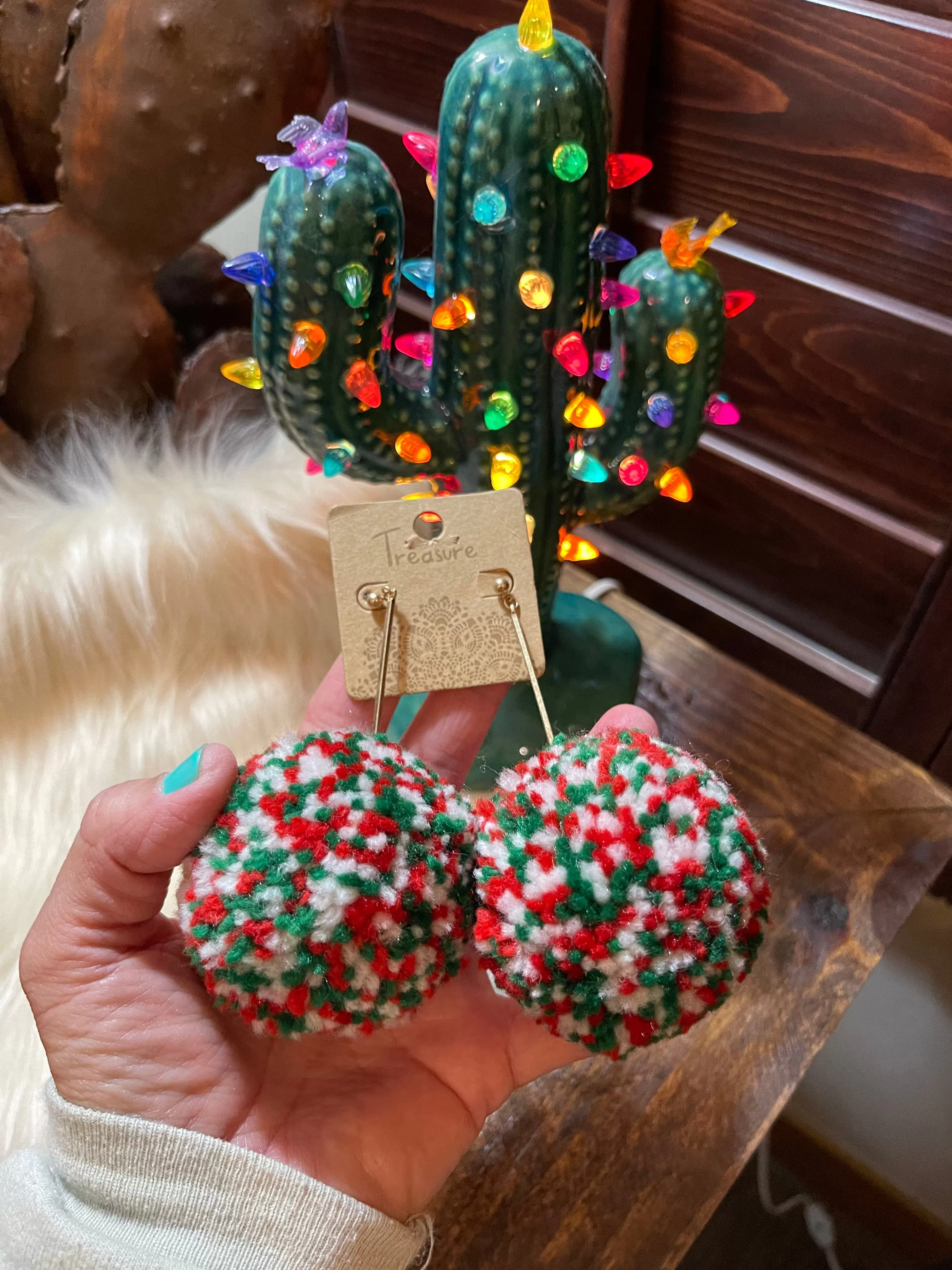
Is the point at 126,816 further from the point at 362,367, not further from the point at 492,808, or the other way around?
the point at 362,367

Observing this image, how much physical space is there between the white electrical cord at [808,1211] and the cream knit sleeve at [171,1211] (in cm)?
51

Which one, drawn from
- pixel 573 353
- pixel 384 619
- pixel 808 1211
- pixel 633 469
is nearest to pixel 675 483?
pixel 633 469

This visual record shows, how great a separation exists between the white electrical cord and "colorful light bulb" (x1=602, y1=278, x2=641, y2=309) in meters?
0.67

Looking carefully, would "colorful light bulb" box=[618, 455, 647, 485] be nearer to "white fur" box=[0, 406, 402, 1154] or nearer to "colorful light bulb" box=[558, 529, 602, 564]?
"colorful light bulb" box=[558, 529, 602, 564]

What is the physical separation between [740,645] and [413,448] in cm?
49

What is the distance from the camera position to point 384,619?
44 centimetres

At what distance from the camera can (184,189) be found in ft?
2.18

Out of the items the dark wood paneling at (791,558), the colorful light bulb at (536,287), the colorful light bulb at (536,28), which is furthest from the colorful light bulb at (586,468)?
the dark wood paneling at (791,558)

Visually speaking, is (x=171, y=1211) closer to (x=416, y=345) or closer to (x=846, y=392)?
(x=416, y=345)

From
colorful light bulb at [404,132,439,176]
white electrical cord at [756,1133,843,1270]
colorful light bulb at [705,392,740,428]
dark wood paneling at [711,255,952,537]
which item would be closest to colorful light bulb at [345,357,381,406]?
colorful light bulb at [404,132,439,176]

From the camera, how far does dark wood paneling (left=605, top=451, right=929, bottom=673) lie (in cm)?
77

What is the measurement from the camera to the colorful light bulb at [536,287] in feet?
1.48

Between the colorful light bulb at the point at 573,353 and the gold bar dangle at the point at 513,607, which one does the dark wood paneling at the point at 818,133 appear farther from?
the gold bar dangle at the point at 513,607

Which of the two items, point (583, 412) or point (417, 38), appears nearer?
point (583, 412)
